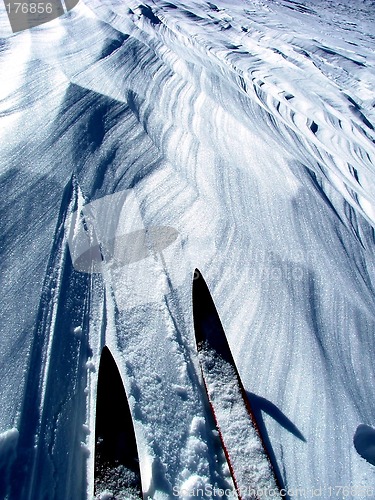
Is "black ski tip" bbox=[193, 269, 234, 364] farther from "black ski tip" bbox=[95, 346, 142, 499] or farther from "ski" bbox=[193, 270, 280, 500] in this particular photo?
"black ski tip" bbox=[95, 346, 142, 499]

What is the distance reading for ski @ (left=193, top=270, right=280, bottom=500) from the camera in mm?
1759

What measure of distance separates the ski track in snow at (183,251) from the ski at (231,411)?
0.08 meters

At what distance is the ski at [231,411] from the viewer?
1.76m

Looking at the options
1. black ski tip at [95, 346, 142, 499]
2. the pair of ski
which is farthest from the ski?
black ski tip at [95, 346, 142, 499]

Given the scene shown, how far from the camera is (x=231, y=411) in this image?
1966 mm

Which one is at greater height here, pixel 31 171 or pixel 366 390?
pixel 31 171

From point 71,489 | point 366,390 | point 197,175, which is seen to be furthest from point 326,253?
point 71,489

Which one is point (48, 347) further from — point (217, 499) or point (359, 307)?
point (359, 307)

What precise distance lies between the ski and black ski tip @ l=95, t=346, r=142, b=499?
438mm

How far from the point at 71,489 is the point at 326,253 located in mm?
2282

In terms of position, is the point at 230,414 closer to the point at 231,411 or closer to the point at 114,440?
the point at 231,411

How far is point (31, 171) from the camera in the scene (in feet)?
10.5

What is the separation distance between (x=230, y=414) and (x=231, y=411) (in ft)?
0.05

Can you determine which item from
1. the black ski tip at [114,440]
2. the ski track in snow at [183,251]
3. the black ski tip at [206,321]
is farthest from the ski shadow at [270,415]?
the black ski tip at [114,440]
